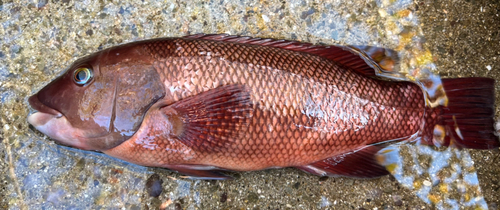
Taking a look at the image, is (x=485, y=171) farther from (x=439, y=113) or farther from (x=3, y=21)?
(x=3, y=21)

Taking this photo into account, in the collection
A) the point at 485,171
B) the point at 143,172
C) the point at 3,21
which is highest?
the point at 3,21

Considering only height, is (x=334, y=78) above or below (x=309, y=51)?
below

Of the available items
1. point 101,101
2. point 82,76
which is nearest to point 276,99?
point 101,101

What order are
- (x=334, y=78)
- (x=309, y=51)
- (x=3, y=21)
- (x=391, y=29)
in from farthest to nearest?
1. (x=391, y=29)
2. (x=3, y=21)
3. (x=309, y=51)
4. (x=334, y=78)

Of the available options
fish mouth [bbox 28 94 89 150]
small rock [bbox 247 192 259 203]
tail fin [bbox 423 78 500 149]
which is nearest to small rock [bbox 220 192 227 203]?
small rock [bbox 247 192 259 203]

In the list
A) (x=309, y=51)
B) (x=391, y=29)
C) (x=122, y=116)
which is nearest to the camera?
(x=122, y=116)

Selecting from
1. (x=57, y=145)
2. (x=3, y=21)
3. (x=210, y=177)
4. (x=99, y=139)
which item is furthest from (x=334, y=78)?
(x=3, y=21)

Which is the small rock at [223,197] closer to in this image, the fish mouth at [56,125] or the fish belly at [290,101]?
the fish belly at [290,101]
